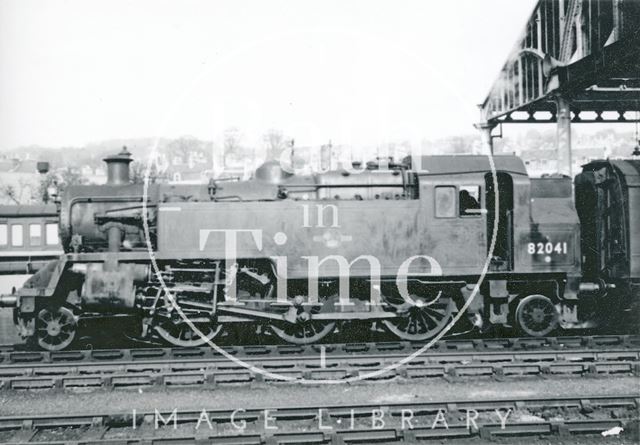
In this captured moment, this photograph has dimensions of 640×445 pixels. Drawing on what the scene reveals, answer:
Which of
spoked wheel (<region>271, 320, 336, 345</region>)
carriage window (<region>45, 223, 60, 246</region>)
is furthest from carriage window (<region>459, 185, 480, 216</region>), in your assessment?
carriage window (<region>45, 223, 60, 246</region>)

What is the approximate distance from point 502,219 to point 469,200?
78 centimetres

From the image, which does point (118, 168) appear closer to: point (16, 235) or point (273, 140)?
point (16, 235)

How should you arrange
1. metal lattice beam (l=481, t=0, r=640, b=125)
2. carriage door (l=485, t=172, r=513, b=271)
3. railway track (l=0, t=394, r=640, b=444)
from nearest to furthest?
railway track (l=0, t=394, r=640, b=444) → carriage door (l=485, t=172, r=513, b=271) → metal lattice beam (l=481, t=0, r=640, b=125)

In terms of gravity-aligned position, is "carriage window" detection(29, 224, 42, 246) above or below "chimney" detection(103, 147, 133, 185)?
below

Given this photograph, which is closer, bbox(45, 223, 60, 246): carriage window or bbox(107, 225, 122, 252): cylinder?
bbox(107, 225, 122, 252): cylinder

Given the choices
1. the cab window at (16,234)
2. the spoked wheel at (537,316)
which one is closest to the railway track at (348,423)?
the spoked wheel at (537,316)

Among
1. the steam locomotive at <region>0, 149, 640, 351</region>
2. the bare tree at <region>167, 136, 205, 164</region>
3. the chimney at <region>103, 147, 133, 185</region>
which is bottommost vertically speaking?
the steam locomotive at <region>0, 149, 640, 351</region>

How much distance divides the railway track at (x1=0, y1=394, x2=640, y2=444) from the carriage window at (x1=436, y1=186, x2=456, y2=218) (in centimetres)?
355

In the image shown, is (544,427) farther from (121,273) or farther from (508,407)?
(121,273)

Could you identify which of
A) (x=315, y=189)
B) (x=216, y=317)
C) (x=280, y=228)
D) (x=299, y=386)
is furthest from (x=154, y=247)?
(x=299, y=386)

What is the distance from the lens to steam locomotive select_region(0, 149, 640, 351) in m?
10.0

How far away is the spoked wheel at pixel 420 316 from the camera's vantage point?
10.4 meters

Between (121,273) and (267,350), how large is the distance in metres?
2.77

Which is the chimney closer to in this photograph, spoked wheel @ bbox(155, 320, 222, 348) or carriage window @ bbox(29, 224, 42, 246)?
spoked wheel @ bbox(155, 320, 222, 348)
